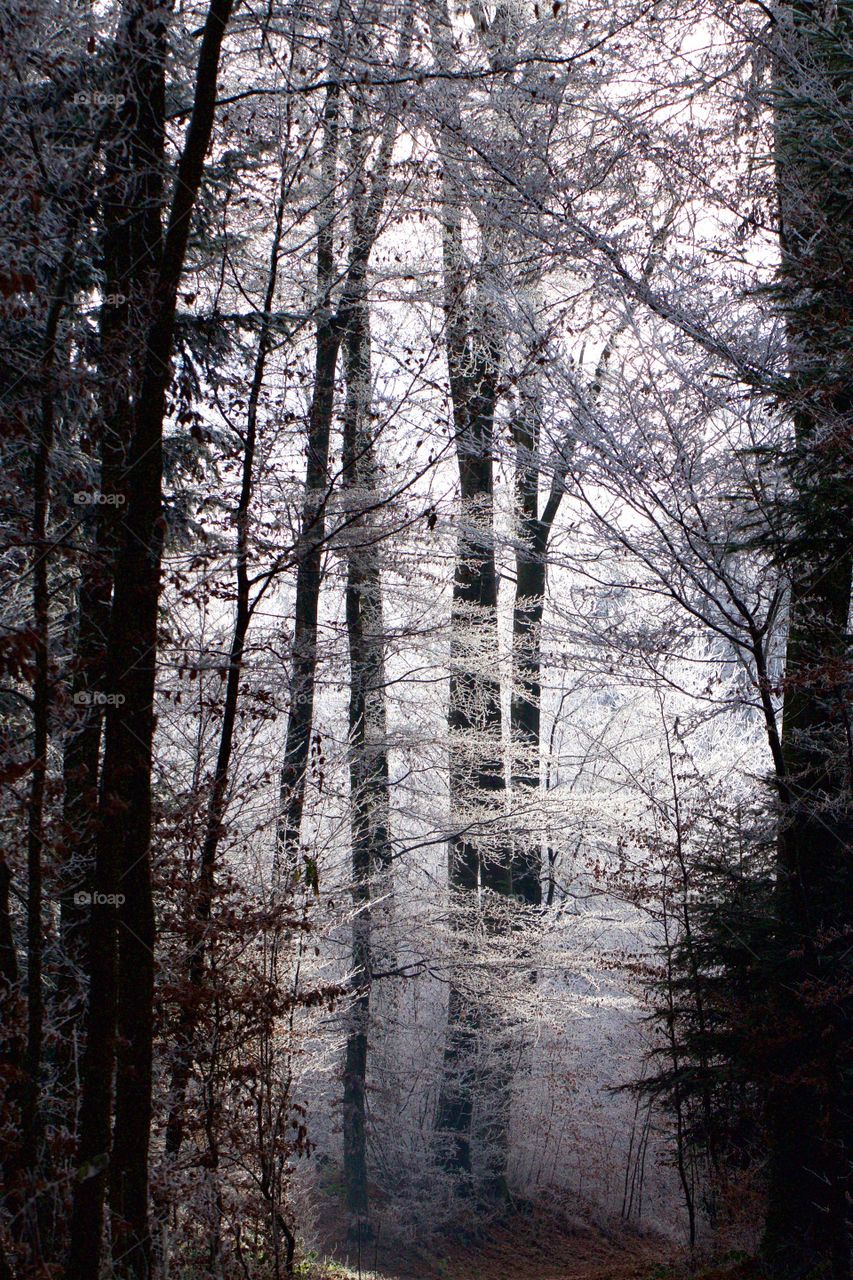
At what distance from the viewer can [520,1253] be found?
38.6ft

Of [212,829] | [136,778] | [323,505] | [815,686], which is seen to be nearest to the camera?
[136,778]

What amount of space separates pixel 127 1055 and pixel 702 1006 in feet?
16.1

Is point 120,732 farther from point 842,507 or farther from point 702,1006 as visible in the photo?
point 702,1006

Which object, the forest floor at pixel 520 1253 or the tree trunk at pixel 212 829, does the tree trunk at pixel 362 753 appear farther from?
the tree trunk at pixel 212 829

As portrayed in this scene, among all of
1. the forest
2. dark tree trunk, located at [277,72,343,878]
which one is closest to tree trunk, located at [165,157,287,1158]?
the forest

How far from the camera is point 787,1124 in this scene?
6.69 meters

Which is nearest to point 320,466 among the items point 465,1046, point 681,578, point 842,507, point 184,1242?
point 681,578

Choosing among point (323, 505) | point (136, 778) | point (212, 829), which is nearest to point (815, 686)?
point (323, 505)

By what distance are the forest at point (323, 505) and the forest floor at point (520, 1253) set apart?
0.24 m

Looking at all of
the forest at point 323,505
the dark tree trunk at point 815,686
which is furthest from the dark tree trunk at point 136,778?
the dark tree trunk at point 815,686

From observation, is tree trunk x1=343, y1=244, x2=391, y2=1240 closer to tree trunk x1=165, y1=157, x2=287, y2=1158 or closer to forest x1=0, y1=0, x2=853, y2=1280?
forest x1=0, y1=0, x2=853, y2=1280

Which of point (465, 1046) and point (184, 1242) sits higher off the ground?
point (184, 1242)

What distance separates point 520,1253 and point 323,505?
9659 mm

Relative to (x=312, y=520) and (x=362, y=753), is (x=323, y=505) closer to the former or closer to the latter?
(x=312, y=520)
